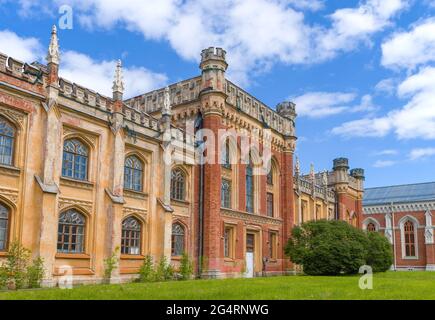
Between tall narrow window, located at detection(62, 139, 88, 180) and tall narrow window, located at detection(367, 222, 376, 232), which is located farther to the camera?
tall narrow window, located at detection(367, 222, 376, 232)

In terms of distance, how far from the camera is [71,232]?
839 inches

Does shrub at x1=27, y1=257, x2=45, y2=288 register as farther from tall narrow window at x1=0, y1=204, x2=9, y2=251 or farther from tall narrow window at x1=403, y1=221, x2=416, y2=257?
tall narrow window at x1=403, y1=221, x2=416, y2=257

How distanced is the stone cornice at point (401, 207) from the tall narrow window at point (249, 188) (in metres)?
36.7

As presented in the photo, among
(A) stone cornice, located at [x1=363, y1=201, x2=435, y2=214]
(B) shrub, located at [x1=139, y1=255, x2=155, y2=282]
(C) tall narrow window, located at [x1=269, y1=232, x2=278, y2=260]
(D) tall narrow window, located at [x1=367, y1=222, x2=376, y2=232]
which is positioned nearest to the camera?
(B) shrub, located at [x1=139, y1=255, x2=155, y2=282]

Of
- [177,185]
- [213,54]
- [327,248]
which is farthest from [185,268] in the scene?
[213,54]

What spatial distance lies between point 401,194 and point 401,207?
4.87 m

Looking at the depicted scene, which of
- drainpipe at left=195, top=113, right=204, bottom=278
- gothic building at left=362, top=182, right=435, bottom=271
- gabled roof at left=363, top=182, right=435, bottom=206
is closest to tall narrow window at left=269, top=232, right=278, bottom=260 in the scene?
drainpipe at left=195, top=113, right=204, bottom=278

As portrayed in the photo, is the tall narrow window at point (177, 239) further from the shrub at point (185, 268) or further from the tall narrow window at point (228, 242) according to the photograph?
the tall narrow window at point (228, 242)

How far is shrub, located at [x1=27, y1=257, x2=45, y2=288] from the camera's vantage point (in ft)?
59.6

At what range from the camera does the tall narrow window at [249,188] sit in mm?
33062

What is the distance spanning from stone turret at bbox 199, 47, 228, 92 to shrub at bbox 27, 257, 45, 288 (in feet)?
48.4
